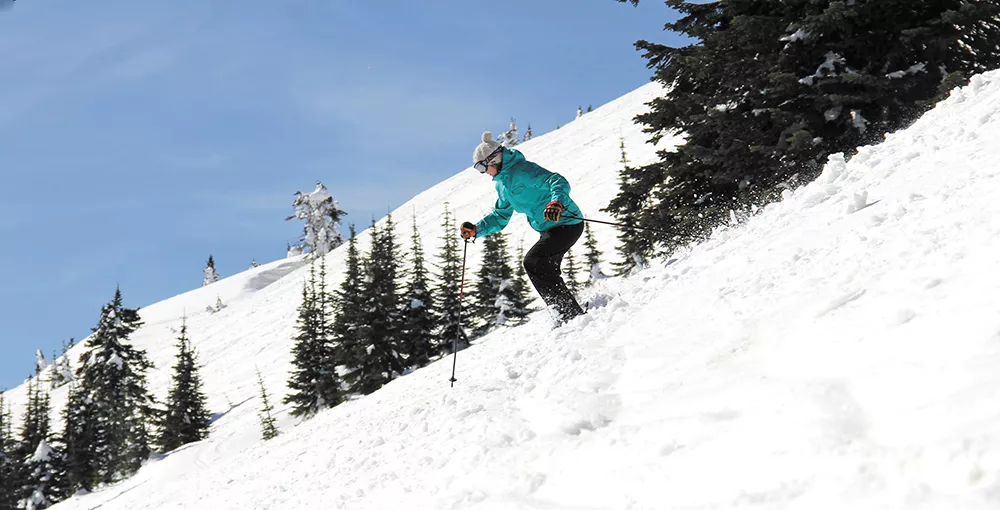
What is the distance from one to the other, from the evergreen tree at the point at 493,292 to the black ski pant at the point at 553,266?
31.7 m

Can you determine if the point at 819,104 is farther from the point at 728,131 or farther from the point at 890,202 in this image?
the point at 890,202

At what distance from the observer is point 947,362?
3.53 m

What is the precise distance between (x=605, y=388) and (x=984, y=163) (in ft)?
11.8

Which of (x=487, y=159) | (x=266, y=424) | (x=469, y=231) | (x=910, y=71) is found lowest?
(x=266, y=424)

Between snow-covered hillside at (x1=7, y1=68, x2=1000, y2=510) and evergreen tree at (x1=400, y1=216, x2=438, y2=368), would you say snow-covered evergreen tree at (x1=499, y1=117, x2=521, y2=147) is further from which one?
snow-covered hillside at (x1=7, y1=68, x2=1000, y2=510)

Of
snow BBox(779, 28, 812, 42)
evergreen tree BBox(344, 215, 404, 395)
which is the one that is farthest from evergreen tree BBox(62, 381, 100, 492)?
snow BBox(779, 28, 812, 42)

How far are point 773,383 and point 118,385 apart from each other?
43.9 meters

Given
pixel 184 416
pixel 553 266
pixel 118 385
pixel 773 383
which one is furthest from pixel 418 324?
pixel 773 383

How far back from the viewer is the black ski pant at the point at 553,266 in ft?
29.1

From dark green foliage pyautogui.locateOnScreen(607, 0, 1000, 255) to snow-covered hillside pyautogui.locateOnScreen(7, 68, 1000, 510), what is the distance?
293cm

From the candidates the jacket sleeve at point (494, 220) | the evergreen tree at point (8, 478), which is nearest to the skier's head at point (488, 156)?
the jacket sleeve at point (494, 220)

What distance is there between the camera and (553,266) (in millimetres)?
8961

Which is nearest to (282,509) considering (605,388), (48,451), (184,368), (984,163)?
(605,388)

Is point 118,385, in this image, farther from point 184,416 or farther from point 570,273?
point 570,273
